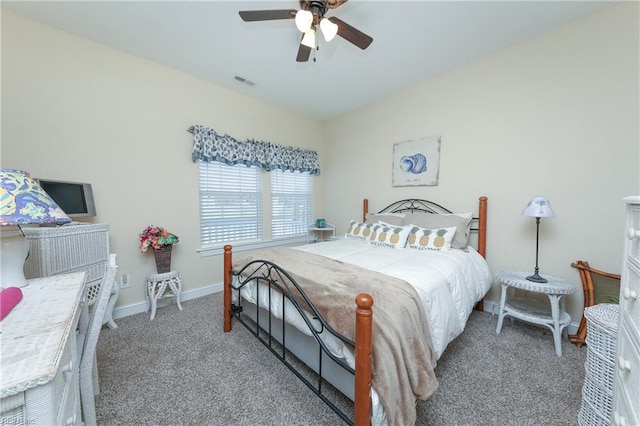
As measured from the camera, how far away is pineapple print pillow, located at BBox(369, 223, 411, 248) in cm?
260

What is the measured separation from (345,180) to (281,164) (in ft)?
3.68

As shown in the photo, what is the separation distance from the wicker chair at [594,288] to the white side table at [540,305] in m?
0.12

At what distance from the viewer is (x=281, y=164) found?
3.79 metres

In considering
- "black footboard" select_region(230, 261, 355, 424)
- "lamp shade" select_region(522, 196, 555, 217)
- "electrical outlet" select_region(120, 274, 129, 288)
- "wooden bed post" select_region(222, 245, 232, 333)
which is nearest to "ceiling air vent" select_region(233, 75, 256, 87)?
"wooden bed post" select_region(222, 245, 232, 333)

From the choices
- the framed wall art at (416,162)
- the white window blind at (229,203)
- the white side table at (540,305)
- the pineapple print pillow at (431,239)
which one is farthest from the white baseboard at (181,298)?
the white side table at (540,305)

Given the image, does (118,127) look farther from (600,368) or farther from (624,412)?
(600,368)

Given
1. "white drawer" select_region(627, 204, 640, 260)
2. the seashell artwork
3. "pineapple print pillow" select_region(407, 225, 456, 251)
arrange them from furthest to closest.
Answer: the seashell artwork
"pineapple print pillow" select_region(407, 225, 456, 251)
"white drawer" select_region(627, 204, 640, 260)

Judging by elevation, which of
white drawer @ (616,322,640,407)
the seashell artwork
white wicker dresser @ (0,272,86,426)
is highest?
the seashell artwork

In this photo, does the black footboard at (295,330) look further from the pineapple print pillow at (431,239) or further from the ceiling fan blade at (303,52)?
the ceiling fan blade at (303,52)

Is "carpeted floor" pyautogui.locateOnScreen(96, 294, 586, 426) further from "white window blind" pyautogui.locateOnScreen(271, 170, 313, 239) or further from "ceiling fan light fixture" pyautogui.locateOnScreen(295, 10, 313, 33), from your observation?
"ceiling fan light fixture" pyautogui.locateOnScreen(295, 10, 313, 33)

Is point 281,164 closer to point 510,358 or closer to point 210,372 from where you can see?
point 210,372

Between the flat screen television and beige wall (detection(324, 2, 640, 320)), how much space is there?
11.9 feet

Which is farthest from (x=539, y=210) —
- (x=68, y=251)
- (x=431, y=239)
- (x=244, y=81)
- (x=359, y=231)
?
(x=68, y=251)

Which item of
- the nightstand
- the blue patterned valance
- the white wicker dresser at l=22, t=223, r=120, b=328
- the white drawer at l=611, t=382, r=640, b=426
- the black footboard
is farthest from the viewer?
the nightstand
